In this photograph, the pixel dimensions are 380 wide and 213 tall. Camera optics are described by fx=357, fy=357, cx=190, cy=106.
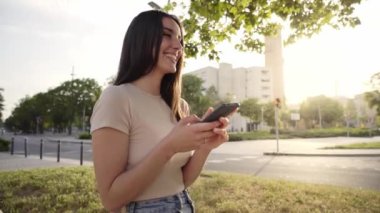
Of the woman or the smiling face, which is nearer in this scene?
the woman

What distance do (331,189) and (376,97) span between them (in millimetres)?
39490

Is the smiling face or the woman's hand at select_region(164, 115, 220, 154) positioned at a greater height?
the smiling face

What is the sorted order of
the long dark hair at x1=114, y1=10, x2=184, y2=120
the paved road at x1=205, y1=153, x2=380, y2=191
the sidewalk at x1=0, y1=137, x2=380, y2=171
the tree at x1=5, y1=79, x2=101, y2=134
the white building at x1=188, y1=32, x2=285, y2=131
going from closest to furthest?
the long dark hair at x1=114, y1=10, x2=184, y2=120 → the paved road at x1=205, y1=153, x2=380, y2=191 → the sidewalk at x1=0, y1=137, x2=380, y2=171 → the tree at x1=5, y1=79, x2=101, y2=134 → the white building at x1=188, y1=32, x2=285, y2=131

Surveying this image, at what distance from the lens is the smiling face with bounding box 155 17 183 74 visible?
1.92 meters

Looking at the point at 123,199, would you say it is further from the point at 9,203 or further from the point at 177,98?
the point at 9,203

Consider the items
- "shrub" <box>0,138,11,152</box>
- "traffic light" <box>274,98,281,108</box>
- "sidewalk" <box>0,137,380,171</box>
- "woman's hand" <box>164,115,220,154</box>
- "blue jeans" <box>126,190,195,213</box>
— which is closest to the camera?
"woman's hand" <box>164,115,220,154</box>

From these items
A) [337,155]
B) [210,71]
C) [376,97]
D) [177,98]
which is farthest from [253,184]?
[210,71]

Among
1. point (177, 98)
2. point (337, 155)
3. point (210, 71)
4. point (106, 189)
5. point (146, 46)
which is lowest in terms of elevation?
point (337, 155)

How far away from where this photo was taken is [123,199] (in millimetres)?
1643

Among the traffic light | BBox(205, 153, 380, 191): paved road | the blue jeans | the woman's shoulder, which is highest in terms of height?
the traffic light

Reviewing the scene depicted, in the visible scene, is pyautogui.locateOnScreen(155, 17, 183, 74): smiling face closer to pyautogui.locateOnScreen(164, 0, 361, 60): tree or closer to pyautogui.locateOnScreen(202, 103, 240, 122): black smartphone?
pyautogui.locateOnScreen(202, 103, 240, 122): black smartphone

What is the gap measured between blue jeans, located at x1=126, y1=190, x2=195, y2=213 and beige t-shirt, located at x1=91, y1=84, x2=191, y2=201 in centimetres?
3

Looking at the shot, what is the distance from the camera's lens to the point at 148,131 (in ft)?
5.80

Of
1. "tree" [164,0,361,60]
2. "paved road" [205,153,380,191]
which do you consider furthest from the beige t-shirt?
"paved road" [205,153,380,191]
